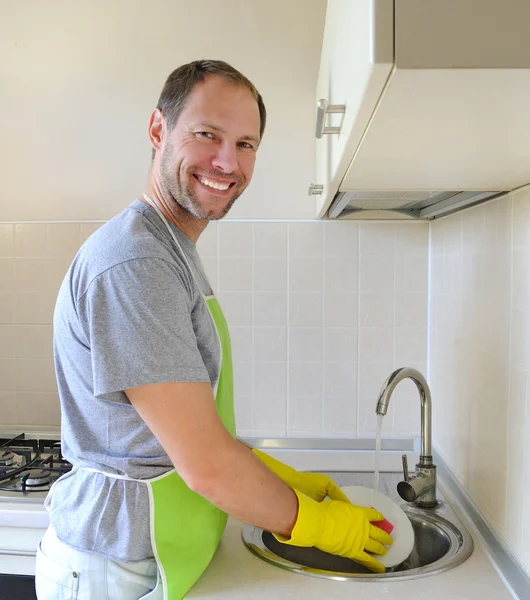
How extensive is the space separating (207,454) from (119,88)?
1.35 meters

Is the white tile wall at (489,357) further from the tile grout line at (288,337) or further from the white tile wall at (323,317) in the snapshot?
the tile grout line at (288,337)

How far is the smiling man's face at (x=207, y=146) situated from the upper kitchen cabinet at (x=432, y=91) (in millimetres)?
160

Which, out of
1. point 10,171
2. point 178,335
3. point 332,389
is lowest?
point 332,389

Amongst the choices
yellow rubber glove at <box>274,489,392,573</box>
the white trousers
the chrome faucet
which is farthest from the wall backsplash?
the white trousers

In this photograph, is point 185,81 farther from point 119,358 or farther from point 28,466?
point 28,466

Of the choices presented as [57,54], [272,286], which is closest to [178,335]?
[272,286]

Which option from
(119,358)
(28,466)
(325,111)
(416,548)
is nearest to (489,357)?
(416,548)

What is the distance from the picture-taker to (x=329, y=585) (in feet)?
3.53

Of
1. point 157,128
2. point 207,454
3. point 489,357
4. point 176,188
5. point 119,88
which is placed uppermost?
point 119,88

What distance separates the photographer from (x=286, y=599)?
1021 mm

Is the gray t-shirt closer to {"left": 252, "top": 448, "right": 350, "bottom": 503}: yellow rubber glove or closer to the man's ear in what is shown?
the man's ear

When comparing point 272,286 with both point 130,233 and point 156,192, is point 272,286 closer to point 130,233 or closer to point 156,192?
point 156,192

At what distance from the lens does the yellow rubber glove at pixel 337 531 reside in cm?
103

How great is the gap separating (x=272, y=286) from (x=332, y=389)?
0.35 meters
